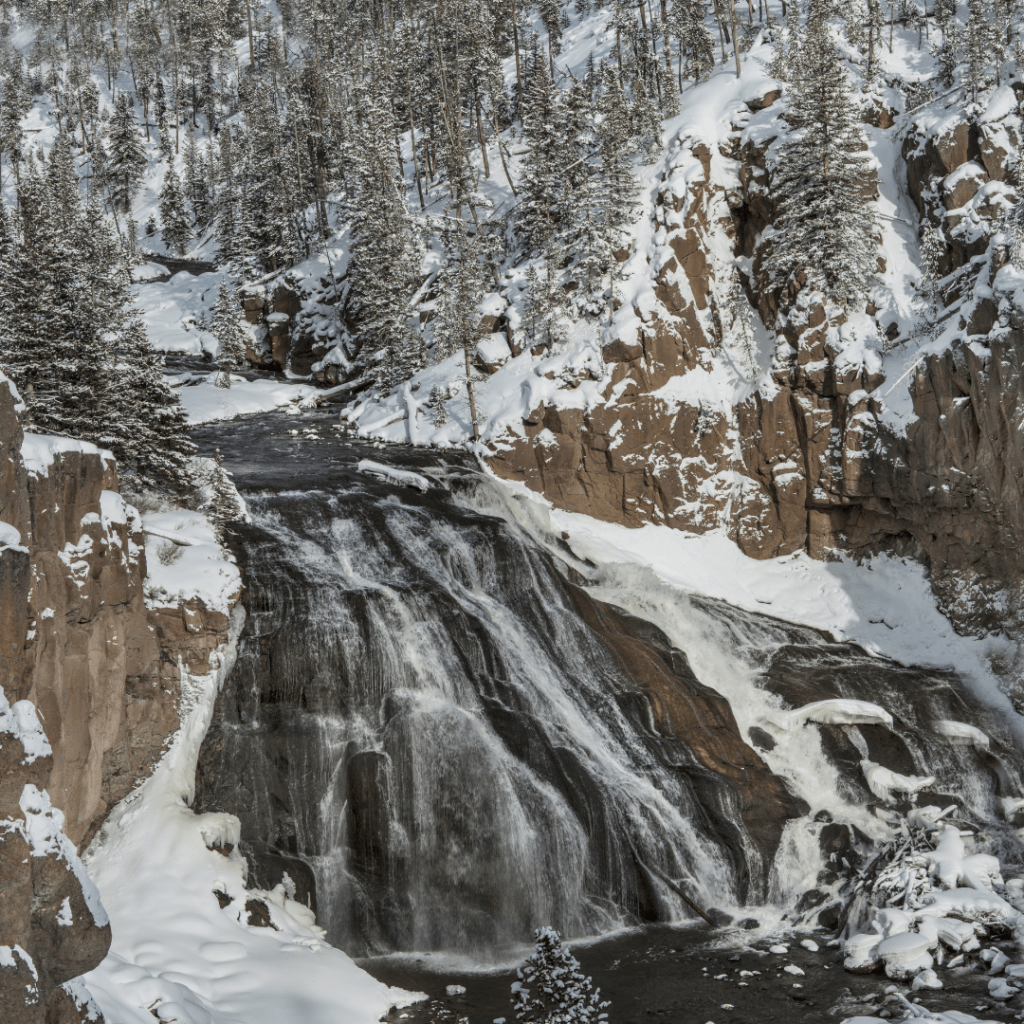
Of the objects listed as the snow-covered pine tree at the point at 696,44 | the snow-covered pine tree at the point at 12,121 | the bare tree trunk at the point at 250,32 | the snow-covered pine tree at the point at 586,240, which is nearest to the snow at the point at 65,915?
the snow-covered pine tree at the point at 586,240

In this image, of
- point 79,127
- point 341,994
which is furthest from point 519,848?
→ point 79,127

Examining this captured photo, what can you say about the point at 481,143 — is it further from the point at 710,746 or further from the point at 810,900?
the point at 810,900

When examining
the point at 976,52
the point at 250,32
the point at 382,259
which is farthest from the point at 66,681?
the point at 250,32

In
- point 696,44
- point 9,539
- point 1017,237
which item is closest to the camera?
point 9,539

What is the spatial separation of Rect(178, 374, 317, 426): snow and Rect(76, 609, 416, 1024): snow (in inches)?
955

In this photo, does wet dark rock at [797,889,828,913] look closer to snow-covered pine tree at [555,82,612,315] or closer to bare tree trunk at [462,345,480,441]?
bare tree trunk at [462,345,480,441]

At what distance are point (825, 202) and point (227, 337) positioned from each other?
30281 millimetres

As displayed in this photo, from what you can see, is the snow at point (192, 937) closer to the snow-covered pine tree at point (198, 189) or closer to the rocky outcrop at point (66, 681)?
the rocky outcrop at point (66, 681)

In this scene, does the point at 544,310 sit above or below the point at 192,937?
above

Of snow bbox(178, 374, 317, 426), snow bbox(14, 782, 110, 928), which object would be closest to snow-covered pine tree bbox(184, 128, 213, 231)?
snow bbox(178, 374, 317, 426)

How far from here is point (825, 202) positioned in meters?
29.8

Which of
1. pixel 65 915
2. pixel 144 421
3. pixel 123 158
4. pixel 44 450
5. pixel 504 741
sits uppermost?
pixel 123 158

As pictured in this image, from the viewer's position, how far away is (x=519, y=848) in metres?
16.9

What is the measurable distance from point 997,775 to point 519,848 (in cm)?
1231
